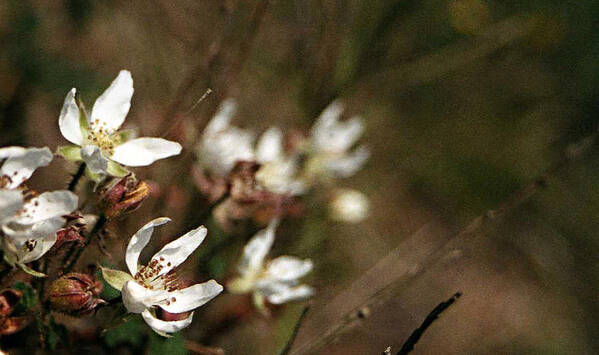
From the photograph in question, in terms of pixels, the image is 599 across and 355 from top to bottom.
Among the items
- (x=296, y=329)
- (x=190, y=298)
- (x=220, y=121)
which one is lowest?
(x=296, y=329)

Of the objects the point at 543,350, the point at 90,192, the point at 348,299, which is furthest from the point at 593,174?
the point at 90,192

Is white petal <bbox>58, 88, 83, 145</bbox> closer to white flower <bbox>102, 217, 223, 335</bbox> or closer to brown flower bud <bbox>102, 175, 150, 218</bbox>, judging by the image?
brown flower bud <bbox>102, 175, 150, 218</bbox>

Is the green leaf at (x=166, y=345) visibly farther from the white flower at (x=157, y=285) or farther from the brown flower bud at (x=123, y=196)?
the brown flower bud at (x=123, y=196)

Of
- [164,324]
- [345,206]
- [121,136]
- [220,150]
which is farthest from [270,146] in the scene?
[164,324]

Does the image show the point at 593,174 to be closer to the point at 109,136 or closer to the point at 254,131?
the point at 254,131

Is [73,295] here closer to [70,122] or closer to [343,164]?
[70,122]
